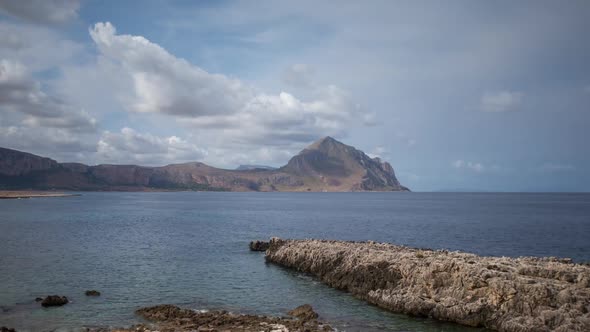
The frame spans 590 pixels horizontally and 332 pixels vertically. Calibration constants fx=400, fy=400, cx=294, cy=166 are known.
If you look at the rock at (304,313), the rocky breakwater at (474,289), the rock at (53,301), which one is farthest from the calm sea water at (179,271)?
the rocky breakwater at (474,289)

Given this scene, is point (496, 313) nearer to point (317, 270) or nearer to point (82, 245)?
point (317, 270)

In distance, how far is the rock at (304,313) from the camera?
3182 cm

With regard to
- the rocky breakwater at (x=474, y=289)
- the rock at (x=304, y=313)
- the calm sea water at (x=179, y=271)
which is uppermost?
the rocky breakwater at (x=474, y=289)

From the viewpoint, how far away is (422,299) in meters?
33.5

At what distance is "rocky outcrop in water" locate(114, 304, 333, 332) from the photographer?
28.1m

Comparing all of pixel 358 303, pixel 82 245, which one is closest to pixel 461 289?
pixel 358 303

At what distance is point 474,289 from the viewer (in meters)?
32.7

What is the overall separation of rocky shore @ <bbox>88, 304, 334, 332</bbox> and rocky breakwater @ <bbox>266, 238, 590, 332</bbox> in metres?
8.26

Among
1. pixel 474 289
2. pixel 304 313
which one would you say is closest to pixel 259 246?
pixel 304 313

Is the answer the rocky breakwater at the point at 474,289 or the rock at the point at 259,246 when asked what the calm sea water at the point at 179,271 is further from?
the rocky breakwater at the point at 474,289

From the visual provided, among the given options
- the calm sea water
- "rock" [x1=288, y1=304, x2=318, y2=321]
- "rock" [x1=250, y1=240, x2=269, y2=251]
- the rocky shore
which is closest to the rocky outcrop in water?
the rocky shore

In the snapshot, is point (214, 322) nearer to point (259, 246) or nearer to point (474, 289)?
point (474, 289)

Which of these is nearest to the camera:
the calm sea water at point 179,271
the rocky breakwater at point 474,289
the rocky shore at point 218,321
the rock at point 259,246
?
the rocky shore at point 218,321

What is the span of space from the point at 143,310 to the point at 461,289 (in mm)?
26371
